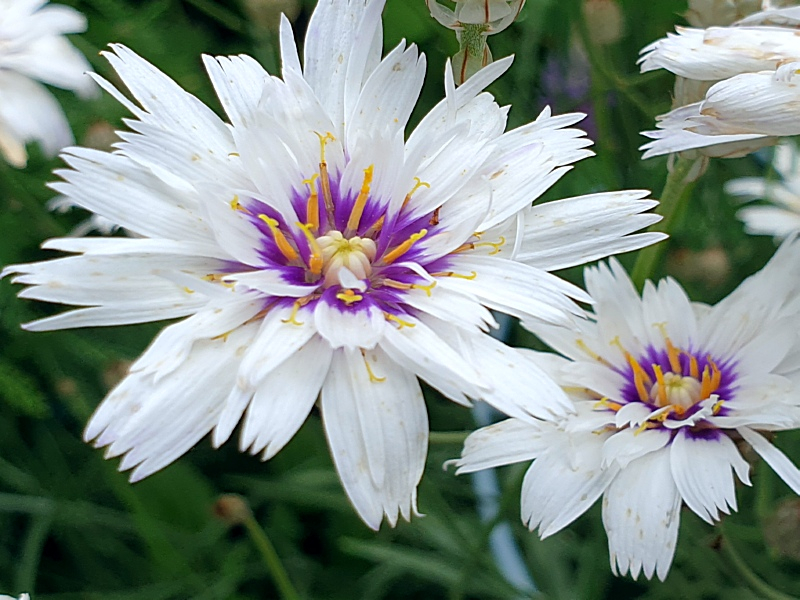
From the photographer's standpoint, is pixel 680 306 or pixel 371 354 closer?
pixel 371 354

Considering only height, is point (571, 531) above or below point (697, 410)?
below

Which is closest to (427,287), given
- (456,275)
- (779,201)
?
(456,275)

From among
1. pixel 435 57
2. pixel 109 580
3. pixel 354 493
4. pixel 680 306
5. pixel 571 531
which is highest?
pixel 435 57

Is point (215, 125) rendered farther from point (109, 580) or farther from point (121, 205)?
point (109, 580)

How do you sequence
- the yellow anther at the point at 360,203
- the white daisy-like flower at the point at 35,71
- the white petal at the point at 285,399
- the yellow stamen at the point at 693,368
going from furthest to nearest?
the white daisy-like flower at the point at 35,71
the yellow stamen at the point at 693,368
the yellow anther at the point at 360,203
the white petal at the point at 285,399

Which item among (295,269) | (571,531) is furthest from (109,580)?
(295,269)

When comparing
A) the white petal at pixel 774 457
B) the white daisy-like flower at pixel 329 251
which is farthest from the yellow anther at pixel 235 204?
the white petal at pixel 774 457

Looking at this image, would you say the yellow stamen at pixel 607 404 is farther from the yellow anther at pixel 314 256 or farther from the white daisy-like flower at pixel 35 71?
the white daisy-like flower at pixel 35 71
